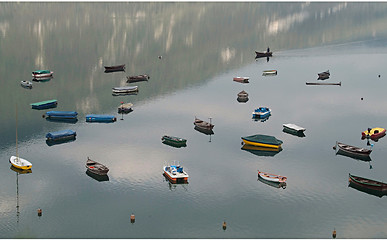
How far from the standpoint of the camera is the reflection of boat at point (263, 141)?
121 m

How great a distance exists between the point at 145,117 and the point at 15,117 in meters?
39.1

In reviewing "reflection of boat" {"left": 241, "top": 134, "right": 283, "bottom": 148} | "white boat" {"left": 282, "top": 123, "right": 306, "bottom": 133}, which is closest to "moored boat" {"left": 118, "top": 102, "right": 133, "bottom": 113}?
"reflection of boat" {"left": 241, "top": 134, "right": 283, "bottom": 148}

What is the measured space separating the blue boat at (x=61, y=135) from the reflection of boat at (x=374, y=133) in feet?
249

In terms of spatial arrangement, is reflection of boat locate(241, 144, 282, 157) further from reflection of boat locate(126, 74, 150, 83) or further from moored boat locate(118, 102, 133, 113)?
reflection of boat locate(126, 74, 150, 83)

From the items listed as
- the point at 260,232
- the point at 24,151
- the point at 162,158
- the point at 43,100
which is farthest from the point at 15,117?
the point at 260,232

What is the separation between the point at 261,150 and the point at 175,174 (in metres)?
28.5

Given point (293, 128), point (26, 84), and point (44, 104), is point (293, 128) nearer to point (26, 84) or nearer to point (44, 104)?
point (44, 104)

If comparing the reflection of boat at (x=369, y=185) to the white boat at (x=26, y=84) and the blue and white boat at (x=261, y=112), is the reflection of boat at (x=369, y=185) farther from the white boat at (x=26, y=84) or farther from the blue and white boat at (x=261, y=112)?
the white boat at (x=26, y=84)

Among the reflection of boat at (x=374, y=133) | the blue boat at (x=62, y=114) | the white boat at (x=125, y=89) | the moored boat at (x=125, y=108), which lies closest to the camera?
the reflection of boat at (x=374, y=133)

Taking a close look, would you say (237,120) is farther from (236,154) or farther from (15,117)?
(15,117)

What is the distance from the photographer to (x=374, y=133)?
12962cm

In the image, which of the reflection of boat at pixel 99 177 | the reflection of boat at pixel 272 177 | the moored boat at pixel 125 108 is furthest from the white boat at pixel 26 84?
the reflection of boat at pixel 272 177

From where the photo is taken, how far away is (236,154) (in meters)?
119

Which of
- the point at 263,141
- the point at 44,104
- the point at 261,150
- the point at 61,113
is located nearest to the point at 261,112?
the point at 263,141
